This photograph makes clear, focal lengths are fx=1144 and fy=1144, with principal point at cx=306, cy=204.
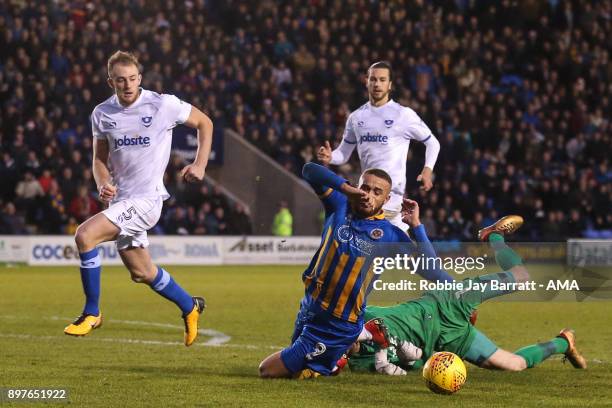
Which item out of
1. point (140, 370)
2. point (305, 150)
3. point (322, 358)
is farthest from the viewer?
point (305, 150)

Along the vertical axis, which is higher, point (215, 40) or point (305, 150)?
point (215, 40)

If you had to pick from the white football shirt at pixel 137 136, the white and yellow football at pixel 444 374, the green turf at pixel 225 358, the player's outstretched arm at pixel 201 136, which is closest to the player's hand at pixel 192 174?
the player's outstretched arm at pixel 201 136

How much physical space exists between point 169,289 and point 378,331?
6.67ft

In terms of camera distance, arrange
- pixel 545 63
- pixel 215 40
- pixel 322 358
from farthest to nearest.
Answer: pixel 545 63
pixel 215 40
pixel 322 358

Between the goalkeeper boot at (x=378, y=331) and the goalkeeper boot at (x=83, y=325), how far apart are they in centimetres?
225

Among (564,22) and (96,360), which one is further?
(564,22)

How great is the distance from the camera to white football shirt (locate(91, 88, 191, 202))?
9.53 metres

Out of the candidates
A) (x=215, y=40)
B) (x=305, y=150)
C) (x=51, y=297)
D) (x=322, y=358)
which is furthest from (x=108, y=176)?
(x=215, y=40)

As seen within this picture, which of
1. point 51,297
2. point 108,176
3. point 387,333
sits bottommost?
point 51,297

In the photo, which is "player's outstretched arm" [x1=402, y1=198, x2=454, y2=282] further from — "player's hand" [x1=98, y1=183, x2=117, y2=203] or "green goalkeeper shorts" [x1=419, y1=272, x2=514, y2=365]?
"player's hand" [x1=98, y1=183, x2=117, y2=203]

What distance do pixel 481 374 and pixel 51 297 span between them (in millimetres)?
9018

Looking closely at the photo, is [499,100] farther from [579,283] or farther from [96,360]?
[96,360]

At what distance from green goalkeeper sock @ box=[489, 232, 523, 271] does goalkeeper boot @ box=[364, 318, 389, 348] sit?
3.30 feet

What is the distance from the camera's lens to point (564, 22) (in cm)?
3056
